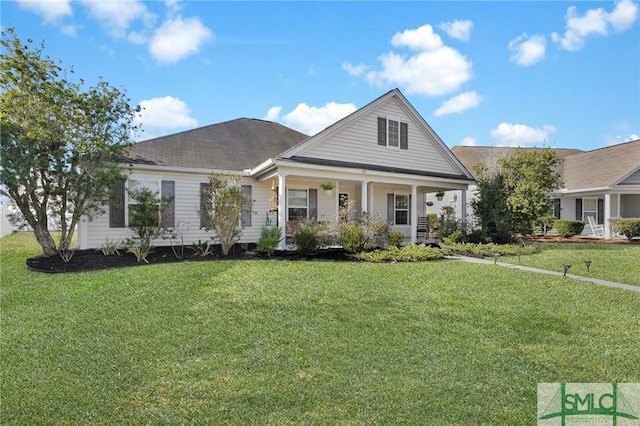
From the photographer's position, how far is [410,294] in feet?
20.8

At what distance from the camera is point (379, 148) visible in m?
14.7

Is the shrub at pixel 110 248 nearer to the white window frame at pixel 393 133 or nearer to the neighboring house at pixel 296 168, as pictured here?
the neighboring house at pixel 296 168

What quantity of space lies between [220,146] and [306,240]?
21.2 ft

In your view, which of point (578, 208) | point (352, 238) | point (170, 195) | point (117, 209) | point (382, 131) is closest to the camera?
point (352, 238)

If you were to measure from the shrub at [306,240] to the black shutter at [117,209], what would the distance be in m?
5.83

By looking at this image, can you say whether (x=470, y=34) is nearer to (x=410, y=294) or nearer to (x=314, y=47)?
(x=314, y=47)

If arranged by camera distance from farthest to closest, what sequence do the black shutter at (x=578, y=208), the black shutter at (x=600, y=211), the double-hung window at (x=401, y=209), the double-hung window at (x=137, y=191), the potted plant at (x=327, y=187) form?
the black shutter at (x=578, y=208), the black shutter at (x=600, y=211), the double-hung window at (x=401, y=209), the potted plant at (x=327, y=187), the double-hung window at (x=137, y=191)

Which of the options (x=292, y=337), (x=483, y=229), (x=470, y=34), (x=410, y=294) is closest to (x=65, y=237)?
(x=292, y=337)

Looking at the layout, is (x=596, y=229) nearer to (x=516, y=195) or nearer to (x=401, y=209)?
(x=516, y=195)

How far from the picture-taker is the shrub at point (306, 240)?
34.8ft

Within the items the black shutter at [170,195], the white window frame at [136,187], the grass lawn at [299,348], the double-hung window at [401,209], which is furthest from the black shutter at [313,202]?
the grass lawn at [299,348]

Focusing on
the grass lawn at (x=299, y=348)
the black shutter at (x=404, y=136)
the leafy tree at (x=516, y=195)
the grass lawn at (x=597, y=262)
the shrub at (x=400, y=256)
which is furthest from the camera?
the black shutter at (x=404, y=136)

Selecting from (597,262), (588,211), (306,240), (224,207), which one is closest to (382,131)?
(306,240)

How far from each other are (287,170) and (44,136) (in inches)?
262
